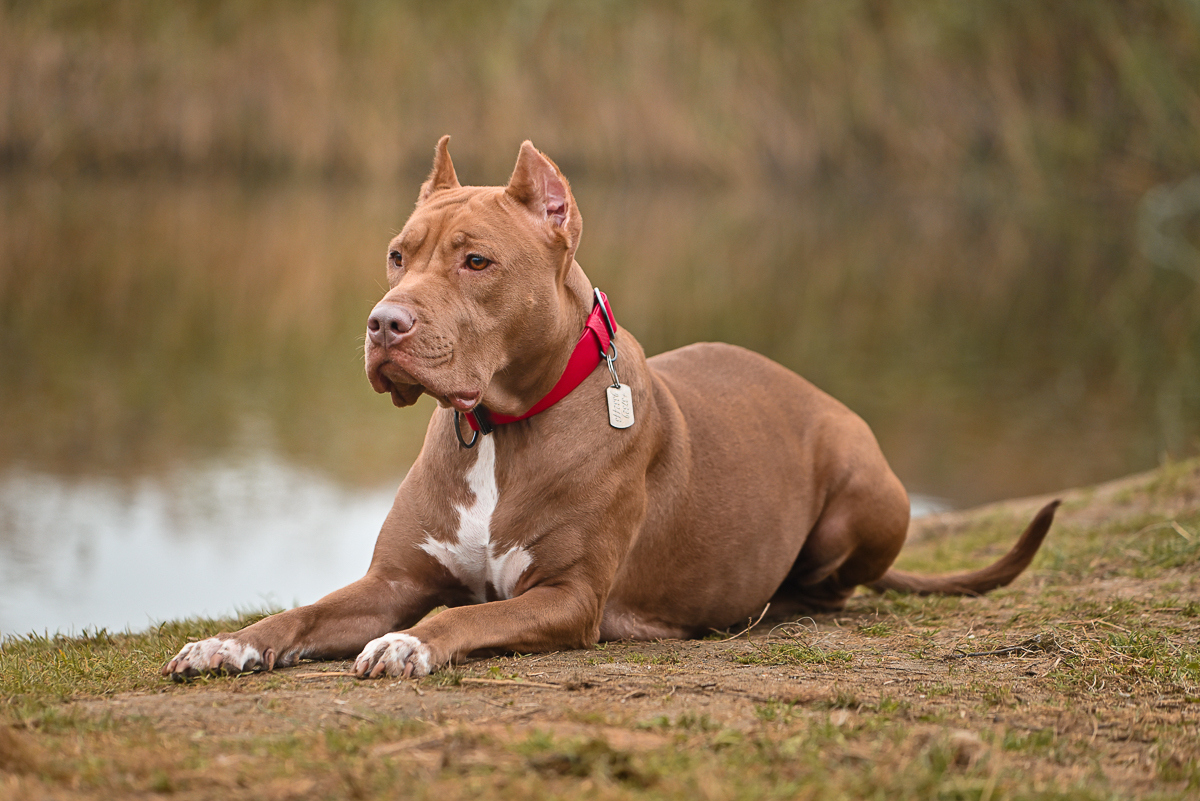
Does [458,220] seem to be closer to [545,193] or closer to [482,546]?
[545,193]

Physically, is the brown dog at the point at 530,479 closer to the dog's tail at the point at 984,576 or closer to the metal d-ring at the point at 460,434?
the metal d-ring at the point at 460,434

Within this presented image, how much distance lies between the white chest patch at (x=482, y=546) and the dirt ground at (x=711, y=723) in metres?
0.36

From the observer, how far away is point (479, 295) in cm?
394

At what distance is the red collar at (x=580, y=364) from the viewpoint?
4.21m

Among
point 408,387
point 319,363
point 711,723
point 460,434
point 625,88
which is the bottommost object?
point 711,723

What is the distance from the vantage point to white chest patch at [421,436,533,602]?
4.17m

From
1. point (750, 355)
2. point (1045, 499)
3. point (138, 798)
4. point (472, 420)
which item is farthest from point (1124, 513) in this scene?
point (138, 798)

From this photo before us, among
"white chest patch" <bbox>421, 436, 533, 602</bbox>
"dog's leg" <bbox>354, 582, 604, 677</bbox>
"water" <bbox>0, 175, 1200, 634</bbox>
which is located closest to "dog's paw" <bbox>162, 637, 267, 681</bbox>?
"dog's leg" <bbox>354, 582, 604, 677</bbox>

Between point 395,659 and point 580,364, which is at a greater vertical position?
point 580,364

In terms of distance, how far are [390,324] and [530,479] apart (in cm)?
78

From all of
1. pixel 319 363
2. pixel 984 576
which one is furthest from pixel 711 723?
pixel 319 363

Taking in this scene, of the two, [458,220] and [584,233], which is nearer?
[458,220]

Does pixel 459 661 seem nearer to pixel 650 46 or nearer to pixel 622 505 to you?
pixel 622 505

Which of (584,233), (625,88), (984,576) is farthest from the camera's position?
(625,88)
